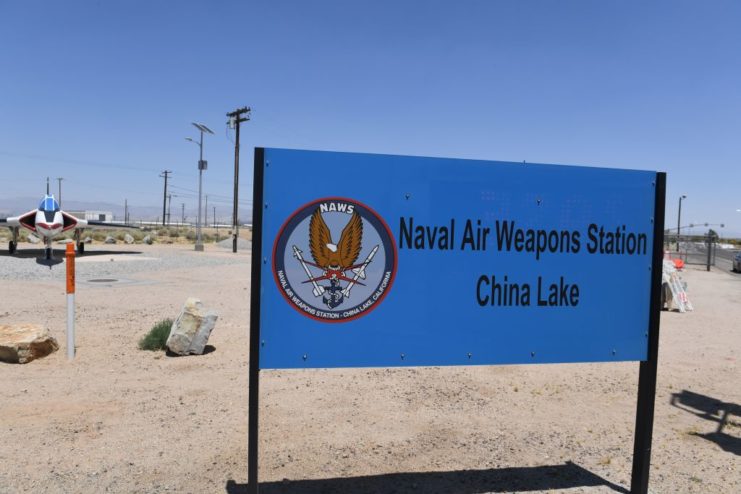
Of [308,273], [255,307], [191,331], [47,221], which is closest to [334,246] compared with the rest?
[308,273]

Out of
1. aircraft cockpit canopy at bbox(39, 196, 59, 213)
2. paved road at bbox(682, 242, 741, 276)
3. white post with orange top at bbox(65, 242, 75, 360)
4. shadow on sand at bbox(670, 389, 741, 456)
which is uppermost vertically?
aircraft cockpit canopy at bbox(39, 196, 59, 213)

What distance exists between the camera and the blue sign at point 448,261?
3.03m

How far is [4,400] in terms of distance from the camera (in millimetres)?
4965

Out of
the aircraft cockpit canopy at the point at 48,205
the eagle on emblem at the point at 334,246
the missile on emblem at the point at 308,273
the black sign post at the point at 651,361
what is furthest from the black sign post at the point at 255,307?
the aircraft cockpit canopy at the point at 48,205

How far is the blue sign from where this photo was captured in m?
3.03

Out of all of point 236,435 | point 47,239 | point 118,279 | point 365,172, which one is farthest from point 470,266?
point 47,239

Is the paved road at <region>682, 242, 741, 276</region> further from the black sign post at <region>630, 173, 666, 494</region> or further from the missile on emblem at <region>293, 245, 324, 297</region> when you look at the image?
the missile on emblem at <region>293, 245, 324, 297</region>

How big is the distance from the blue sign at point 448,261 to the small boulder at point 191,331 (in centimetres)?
422

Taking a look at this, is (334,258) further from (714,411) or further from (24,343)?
(24,343)

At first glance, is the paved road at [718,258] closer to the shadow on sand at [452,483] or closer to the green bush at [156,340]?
the shadow on sand at [452,483]

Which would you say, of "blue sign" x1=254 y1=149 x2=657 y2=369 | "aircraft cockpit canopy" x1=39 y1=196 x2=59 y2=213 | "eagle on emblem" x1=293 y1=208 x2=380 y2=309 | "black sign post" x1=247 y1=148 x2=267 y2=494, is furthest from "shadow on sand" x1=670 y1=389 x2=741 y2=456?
"aircraft cockpit canopy" x1=39 y1=196 x2=59 y2=213

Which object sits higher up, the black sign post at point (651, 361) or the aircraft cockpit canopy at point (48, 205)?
the aircraft cockpit canopy at point (48, 205)

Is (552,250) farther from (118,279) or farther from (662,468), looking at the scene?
(118,279)

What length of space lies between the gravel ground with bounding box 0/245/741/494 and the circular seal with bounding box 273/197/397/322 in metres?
1.30
